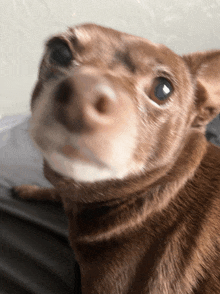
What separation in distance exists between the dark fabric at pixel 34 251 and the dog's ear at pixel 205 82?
72 centimetres

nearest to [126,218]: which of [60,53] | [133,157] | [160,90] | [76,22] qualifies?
[133,157]

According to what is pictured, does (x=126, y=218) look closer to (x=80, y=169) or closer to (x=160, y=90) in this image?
(x=80, y=169)

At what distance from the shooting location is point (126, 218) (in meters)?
0.71

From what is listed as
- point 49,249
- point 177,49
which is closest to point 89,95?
point 49,249

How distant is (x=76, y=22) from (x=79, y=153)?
1.49 metres

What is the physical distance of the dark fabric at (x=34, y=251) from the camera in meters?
0.90

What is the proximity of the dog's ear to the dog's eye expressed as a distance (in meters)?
0.18

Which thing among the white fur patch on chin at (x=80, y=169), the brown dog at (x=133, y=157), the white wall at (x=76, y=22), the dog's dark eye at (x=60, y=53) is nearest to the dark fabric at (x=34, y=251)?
the brown dog at (x=133, y=157)

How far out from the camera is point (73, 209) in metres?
0.81

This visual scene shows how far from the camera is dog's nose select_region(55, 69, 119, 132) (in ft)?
1.51

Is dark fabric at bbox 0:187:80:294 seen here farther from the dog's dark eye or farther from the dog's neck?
the dog's dark eye

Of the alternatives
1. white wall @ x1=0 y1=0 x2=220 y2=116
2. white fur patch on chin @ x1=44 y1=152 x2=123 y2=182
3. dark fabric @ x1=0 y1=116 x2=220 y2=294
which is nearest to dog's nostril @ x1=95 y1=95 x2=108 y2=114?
white fur patch on chin @ x1=44 y1=152 x2=123 y2=182

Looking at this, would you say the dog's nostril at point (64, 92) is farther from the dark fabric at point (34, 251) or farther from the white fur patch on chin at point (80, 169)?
the dark fabric at point (34, 251)

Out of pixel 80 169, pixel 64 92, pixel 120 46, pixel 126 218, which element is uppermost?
pixel 120 46
